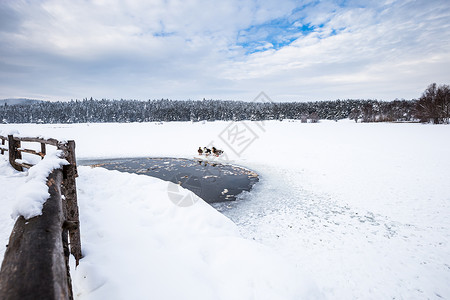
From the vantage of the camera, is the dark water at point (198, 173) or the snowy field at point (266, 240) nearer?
the snowy field at point (266, 240)

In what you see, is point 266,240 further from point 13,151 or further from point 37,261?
point 13,151

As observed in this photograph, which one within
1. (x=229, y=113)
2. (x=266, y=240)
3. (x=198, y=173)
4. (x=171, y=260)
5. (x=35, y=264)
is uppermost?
(x=229, y=113)

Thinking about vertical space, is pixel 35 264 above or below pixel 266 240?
above

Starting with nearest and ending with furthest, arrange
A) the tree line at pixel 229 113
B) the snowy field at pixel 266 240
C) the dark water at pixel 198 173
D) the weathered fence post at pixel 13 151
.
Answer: the snowy field at pixel 266 240 → the weathered fence post at pixel 13 151 → the dark water at pixel 198 173 → the tree line at pixel 229 113

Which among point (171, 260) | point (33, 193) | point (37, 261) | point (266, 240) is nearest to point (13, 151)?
point (171, 260)

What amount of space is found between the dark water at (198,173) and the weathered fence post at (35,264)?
7247 mm

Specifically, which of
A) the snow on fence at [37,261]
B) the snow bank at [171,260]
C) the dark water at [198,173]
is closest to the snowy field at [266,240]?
the snow bank at [171,260]

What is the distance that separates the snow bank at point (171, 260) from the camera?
2988 mm

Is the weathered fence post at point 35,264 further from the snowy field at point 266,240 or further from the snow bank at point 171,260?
the snow bank at point 171,260

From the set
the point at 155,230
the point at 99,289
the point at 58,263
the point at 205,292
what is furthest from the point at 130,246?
the point at 58,263

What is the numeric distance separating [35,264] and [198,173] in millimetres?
11634

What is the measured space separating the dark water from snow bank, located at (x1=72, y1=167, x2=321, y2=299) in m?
3.38

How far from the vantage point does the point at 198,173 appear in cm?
1266

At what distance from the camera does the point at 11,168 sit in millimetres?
7953
